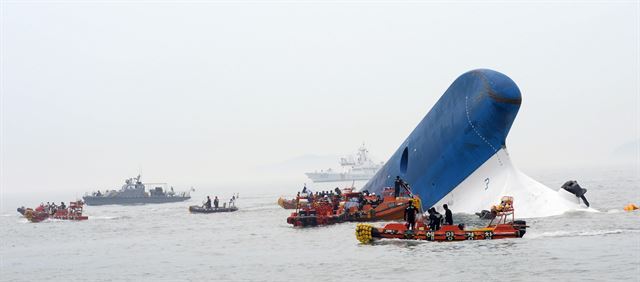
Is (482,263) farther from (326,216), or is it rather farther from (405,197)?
(326,216)

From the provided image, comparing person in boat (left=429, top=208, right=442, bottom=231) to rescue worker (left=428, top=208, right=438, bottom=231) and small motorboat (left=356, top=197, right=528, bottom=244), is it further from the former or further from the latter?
small motorboat (left=356, top=197, right=528, bottom=244)

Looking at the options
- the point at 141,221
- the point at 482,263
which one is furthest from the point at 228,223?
the point at 482,263

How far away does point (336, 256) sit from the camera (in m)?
35.8

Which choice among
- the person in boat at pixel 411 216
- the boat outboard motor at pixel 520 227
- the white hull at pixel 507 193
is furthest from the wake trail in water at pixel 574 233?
the white hull at pixel 507 193

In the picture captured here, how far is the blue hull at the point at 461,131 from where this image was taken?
45500 millimetres

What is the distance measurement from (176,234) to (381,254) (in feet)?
90.2

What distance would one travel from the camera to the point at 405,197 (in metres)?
49.3

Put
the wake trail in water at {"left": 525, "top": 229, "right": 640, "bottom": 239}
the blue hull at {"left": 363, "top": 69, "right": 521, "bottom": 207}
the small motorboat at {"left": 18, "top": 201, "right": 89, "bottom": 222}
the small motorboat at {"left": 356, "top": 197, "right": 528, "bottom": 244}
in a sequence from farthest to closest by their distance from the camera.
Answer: the small motorboat at {"left": 18, "top": 201, "right": 89, "bottom": 222}, the blue hull at {"left": 363, "top": 69, "right": 521, "bottom": 207}, the wake trail in water at {"left": 525, "top": 229, "right": 640, "bottom": 239}, the small motorboat at {"left": 356, "top": 197, "right": 528, "bottom": 244}

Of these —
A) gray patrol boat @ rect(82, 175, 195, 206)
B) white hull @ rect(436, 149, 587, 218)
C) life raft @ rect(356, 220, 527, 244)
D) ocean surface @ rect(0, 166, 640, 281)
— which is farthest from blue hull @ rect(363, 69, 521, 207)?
gray patrol boat @ rect(82, 175, 195, 206)

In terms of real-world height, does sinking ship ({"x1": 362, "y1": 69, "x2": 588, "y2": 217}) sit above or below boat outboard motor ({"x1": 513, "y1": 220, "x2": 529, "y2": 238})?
above

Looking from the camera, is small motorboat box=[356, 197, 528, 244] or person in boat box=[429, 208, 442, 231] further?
person in boat box=[429, 208, 442, 231]

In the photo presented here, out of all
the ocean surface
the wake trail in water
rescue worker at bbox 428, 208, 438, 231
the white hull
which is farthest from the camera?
the white hull

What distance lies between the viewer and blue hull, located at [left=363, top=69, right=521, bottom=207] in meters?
45.5

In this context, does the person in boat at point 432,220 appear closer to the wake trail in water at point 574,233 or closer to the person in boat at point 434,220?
the person in boat at point 434,220
